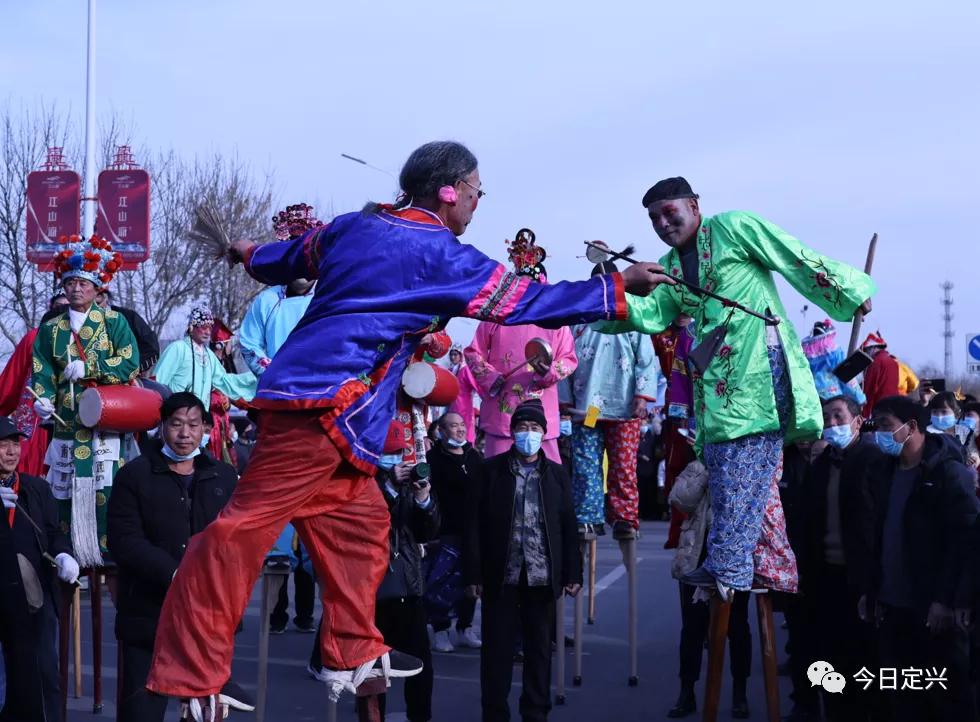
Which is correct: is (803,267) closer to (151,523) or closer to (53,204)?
(151,523)

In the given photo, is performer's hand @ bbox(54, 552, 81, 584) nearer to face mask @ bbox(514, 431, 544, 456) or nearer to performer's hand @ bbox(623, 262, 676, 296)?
face mask @ bbox(514, 431, 544, 456)

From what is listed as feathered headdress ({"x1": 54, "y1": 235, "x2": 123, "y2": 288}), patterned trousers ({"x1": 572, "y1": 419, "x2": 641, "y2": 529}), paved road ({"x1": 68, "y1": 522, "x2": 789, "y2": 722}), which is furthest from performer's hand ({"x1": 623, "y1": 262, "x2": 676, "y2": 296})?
patterned trousers ({"x1": 572, "y1": 419, "x2": 641, "y2": 529})

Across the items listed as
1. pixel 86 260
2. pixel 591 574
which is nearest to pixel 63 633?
pixel 86 260

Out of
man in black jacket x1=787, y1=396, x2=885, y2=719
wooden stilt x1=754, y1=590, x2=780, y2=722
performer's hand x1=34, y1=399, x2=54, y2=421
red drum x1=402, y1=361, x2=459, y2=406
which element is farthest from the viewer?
performer's hand x1=34, y1=399, x2=54, y2=421

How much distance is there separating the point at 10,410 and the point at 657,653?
4817 millimetres

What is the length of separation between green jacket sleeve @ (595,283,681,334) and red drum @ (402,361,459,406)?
1.85 metres

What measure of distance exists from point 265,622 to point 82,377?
89.7 inches

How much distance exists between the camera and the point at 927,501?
768 cm

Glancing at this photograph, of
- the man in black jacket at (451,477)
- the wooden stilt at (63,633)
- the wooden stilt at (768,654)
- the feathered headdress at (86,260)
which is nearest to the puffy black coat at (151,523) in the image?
the wooden stilt at (63,633)

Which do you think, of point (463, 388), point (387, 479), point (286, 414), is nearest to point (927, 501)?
point (387, 479)

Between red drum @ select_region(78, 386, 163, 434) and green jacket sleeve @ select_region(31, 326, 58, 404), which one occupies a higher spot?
green jacket sleeve @ select_region(31, 326, 58, 404)

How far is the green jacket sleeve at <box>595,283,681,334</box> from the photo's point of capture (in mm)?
6656

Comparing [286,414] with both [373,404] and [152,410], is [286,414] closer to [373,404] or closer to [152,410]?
[373,404]

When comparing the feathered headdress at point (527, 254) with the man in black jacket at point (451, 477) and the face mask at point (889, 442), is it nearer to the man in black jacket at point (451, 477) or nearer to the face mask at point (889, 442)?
the man in black jacket at point (451, 477)
